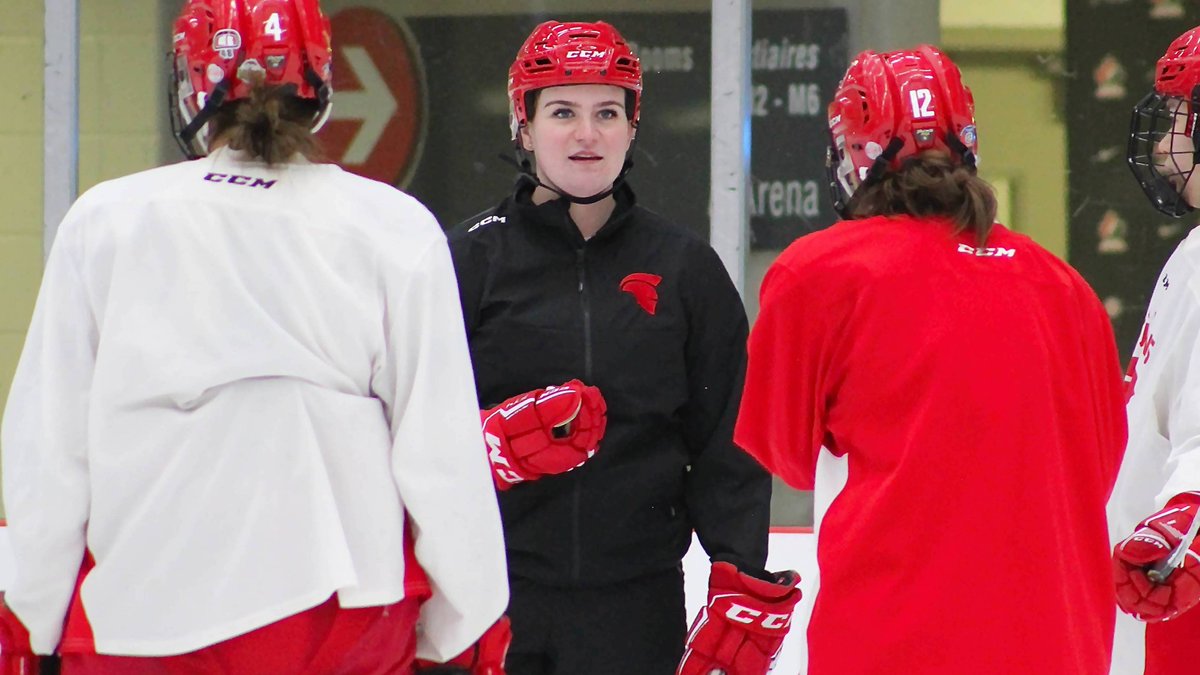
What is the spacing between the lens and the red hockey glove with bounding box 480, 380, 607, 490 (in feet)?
6.88

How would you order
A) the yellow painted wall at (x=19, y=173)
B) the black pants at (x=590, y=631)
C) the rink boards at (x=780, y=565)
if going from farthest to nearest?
the yellow painted wall at (x=19, y=173)
the rink boards at (x=780, y=565)
the black pants at (x=590, y=631)

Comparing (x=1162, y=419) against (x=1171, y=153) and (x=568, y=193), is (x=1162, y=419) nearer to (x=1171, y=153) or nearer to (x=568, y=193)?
(x=1171, y=153)

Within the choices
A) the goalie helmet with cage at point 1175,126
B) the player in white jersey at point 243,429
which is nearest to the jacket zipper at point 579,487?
the player in white jersey at point 243,429

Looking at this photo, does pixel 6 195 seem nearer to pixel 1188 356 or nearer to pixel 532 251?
pixel 532 251

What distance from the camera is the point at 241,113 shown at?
1670mm

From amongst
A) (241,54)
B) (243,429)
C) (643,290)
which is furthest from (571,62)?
(243,429)

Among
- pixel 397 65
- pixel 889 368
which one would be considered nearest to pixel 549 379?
pixel 889 368

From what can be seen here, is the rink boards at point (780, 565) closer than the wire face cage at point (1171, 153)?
No

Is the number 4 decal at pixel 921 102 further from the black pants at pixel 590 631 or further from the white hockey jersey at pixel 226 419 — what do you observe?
the black pants at pixel 590 631

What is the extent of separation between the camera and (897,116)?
1865mm

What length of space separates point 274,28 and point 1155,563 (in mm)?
1226

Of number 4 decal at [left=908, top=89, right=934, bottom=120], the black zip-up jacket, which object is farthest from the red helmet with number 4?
the black zip-up jacket

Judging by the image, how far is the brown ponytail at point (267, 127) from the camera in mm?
1645

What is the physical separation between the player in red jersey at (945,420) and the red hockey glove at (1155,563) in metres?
0.15
